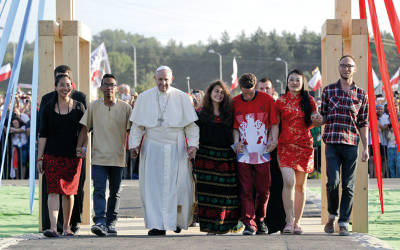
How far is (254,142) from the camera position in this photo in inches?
328

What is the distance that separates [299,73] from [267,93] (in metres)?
0.78

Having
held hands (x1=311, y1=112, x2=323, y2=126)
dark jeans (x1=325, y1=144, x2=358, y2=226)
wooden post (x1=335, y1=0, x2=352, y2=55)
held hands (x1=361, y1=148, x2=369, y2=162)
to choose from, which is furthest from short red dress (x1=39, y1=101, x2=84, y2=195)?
wooden post (x1=335, y1=0, x2=352, y2=55)

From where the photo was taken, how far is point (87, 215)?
953cm

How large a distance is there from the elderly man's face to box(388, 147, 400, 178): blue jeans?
1028 cm

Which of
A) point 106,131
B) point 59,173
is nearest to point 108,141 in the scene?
point 106,131

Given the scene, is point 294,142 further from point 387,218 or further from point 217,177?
point 387,218

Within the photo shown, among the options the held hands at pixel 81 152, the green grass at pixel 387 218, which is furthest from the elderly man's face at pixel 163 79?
the green grass at pixel 387 218

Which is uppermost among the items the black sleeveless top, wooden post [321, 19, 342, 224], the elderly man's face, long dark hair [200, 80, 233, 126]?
wooden post [321, 19, 342, 224]

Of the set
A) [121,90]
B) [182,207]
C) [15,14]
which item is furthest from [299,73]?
[121,90]

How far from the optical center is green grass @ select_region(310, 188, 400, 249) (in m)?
8.33

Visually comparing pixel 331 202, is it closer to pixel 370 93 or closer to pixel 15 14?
pixel 370 93

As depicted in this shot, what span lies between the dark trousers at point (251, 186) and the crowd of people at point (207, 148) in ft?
0.04

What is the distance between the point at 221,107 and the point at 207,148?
20.4 inches

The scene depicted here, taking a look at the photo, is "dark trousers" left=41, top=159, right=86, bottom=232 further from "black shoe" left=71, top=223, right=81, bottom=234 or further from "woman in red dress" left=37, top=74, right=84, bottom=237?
"woman in red dress" left=37, top=74, right=84, bottom=237
